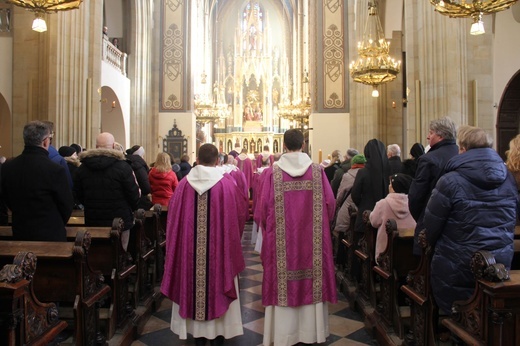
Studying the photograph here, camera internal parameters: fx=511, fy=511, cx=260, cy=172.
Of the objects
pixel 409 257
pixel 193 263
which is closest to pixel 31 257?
pixel 193 263

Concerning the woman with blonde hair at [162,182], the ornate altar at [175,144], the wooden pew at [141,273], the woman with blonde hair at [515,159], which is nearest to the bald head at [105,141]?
the wooden pew at [141,273]

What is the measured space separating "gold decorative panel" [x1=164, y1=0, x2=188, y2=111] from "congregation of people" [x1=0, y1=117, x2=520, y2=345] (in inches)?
545

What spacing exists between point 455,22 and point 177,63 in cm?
1228

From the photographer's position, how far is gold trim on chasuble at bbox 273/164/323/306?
13.8 ft

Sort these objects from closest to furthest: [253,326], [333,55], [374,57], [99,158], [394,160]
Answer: [99,158], [253,326], [394,160], [374,57], [333,55]

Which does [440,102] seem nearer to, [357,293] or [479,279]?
[357,293]

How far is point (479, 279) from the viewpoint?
8.32 feet

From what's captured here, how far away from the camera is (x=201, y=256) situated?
4.14 meters

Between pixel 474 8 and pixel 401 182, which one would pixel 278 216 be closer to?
pixel 401 182

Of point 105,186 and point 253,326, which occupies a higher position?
point 105,186

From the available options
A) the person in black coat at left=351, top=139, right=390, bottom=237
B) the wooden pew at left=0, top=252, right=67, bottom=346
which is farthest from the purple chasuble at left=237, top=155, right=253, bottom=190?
the wooden pew at left=0, top=252, right=67, bottom=346

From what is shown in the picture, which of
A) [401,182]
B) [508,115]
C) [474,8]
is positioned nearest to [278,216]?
→ [401,182]

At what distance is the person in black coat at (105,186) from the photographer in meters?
4.56

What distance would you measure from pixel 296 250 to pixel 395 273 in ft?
2.76
